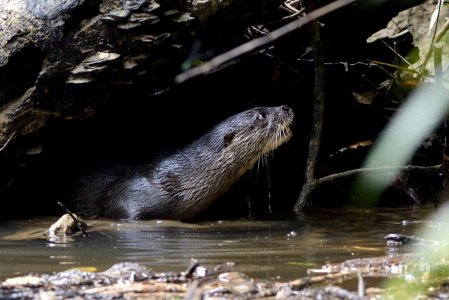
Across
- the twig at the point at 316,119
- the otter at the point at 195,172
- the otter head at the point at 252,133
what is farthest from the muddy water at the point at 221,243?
the otter head at the point at 252,133

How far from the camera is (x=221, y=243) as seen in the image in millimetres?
3291

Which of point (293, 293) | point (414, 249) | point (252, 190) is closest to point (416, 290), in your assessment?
point (293, 293)

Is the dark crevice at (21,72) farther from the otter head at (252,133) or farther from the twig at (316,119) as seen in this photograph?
the twig at (316,119)

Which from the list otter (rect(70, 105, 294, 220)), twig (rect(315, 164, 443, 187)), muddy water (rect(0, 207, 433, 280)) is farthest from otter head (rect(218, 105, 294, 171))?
muddy water (rect(0, 207, 433, 280))

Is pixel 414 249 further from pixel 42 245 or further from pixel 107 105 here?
pixel 107 105

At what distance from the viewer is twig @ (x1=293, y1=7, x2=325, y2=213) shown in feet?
13.9

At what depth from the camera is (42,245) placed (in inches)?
128

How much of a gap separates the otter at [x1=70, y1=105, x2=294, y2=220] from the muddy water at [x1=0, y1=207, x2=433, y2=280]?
0.27m

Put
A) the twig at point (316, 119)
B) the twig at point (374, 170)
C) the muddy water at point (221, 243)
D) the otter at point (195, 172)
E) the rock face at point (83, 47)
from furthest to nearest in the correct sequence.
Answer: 1. the otter at point (195, 172)
2. the twig at point (374, 170)
3. the twig at point (316, 119)
4. the rock face at point (83, 47)
5. the muddy water at point (221, 243)

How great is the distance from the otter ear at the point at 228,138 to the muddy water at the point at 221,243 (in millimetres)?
564

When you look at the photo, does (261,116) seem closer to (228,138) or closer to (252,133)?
(252,133)

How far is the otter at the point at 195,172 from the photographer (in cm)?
454

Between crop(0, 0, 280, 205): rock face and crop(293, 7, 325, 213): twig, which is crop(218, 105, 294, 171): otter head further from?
crop(0, 0, 280, 205): rock face

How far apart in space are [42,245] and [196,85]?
1.74m
